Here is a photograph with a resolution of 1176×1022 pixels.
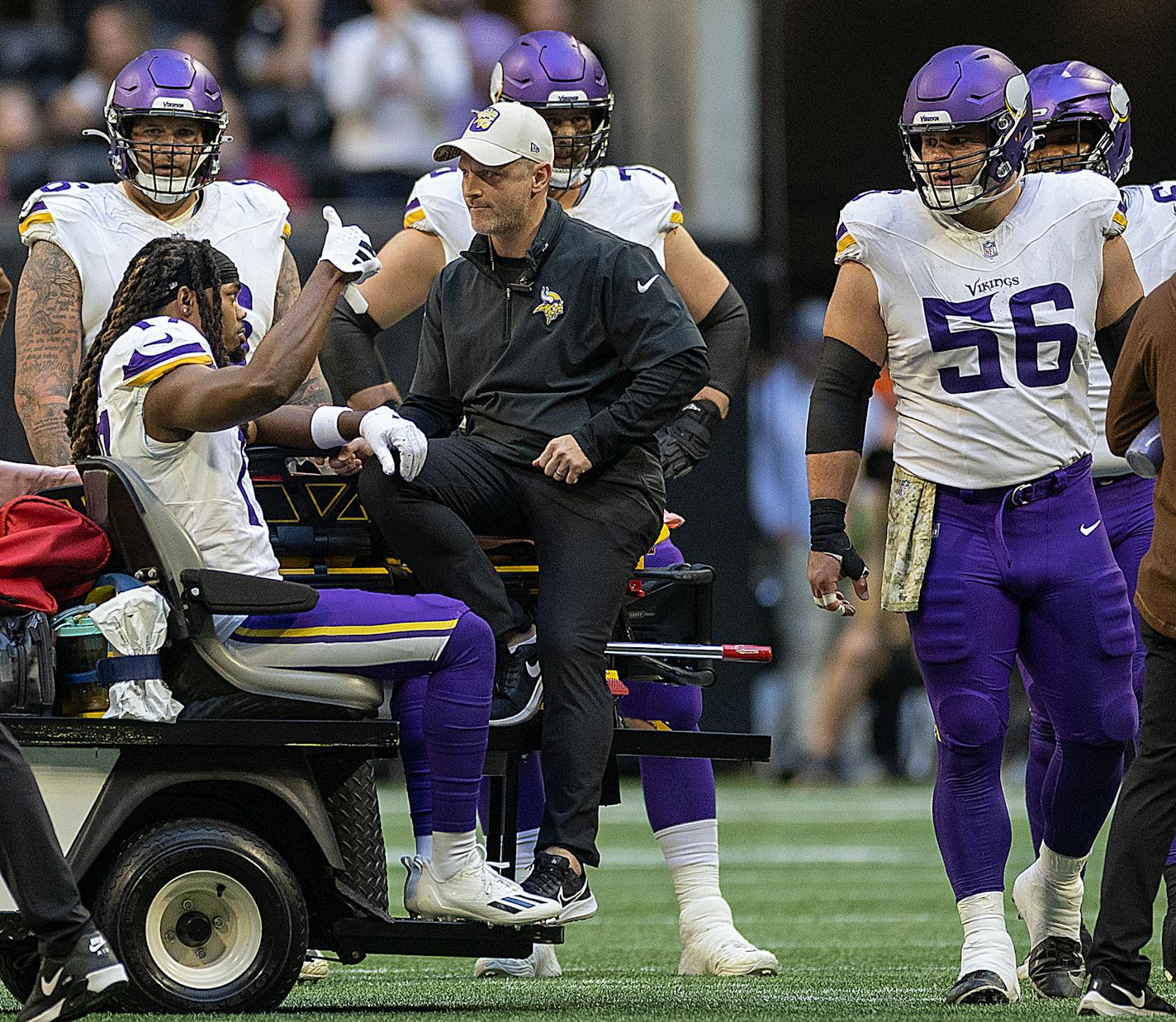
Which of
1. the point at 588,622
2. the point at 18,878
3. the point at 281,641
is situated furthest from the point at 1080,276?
the point at 18,878

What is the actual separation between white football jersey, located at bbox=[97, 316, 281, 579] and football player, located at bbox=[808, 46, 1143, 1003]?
4.58 feet

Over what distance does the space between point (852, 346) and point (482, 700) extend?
1322 mm

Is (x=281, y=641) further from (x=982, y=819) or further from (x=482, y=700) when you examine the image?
(x=982, y=819)

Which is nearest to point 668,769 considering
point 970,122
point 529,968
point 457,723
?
point 529,968

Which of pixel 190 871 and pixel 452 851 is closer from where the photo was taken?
pixel 190 871

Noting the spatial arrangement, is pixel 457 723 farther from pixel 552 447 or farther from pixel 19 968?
pixel 19 968

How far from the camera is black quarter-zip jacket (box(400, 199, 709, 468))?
534 centimetres

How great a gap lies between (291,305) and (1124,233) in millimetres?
2227

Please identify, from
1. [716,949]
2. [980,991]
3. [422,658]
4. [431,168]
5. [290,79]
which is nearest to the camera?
[422,658]

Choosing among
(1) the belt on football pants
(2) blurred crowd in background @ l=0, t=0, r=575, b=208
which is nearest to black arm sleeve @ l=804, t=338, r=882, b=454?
(1) the belt on football pants

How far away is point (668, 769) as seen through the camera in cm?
625

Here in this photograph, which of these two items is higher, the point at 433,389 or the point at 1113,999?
the point at 433,389

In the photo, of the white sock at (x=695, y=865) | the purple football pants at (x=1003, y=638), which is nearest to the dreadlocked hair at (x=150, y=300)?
the purple football pants at (x=1003, y=638)

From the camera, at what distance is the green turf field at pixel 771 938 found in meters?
5.16
